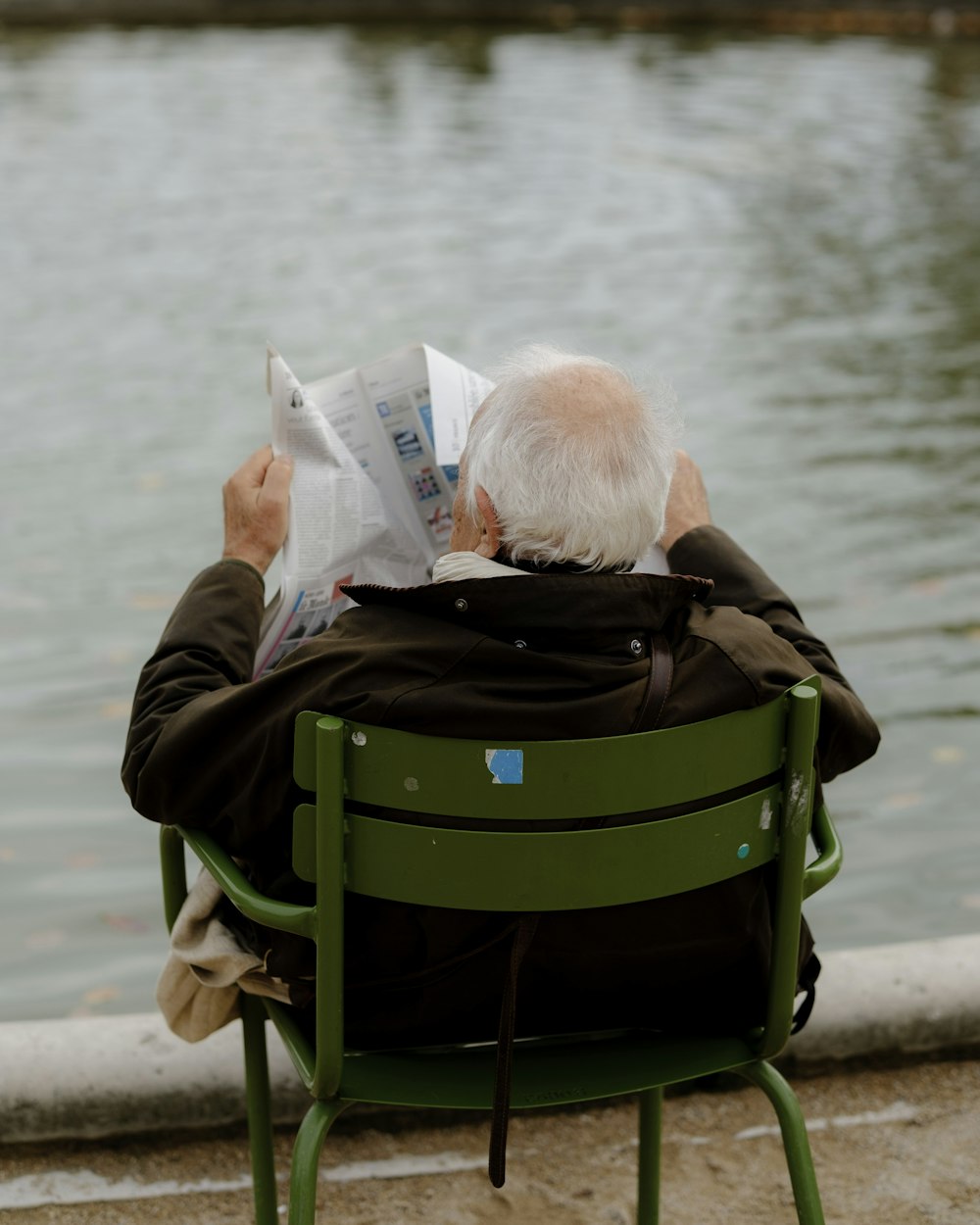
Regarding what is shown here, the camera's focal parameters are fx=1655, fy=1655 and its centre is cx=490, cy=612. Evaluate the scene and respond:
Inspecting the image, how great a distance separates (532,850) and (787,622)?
1.93ft

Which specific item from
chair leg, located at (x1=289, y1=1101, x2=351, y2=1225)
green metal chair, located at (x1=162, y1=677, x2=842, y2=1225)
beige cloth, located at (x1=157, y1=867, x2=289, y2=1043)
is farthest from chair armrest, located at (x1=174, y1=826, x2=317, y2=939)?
chair leg, located at (x1=289, y1=1101, x2=351, y2=1225)

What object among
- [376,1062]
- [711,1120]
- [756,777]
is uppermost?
[756,777]

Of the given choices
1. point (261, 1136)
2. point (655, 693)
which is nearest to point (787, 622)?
point (655, 693)

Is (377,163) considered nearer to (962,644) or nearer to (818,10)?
(962,644)

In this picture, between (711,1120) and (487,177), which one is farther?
(487,177)

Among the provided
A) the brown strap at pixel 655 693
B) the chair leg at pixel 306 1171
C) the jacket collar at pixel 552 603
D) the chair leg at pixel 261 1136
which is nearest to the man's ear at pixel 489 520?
the jacket collar at pixel 552 603

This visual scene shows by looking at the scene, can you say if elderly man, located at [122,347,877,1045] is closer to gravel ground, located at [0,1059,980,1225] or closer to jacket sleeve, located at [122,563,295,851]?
jacket sleeve, located at [122,563,295,851]

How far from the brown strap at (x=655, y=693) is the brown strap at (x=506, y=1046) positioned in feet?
0.81

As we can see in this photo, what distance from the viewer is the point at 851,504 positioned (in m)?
6.58

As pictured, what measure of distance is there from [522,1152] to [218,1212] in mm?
507

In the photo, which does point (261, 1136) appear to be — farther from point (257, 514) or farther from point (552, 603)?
point (552, 603)

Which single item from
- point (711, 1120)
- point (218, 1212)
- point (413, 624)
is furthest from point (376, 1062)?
point (711, 1120)

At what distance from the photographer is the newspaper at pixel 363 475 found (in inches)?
88.0

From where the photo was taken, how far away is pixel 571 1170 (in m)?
2.73
